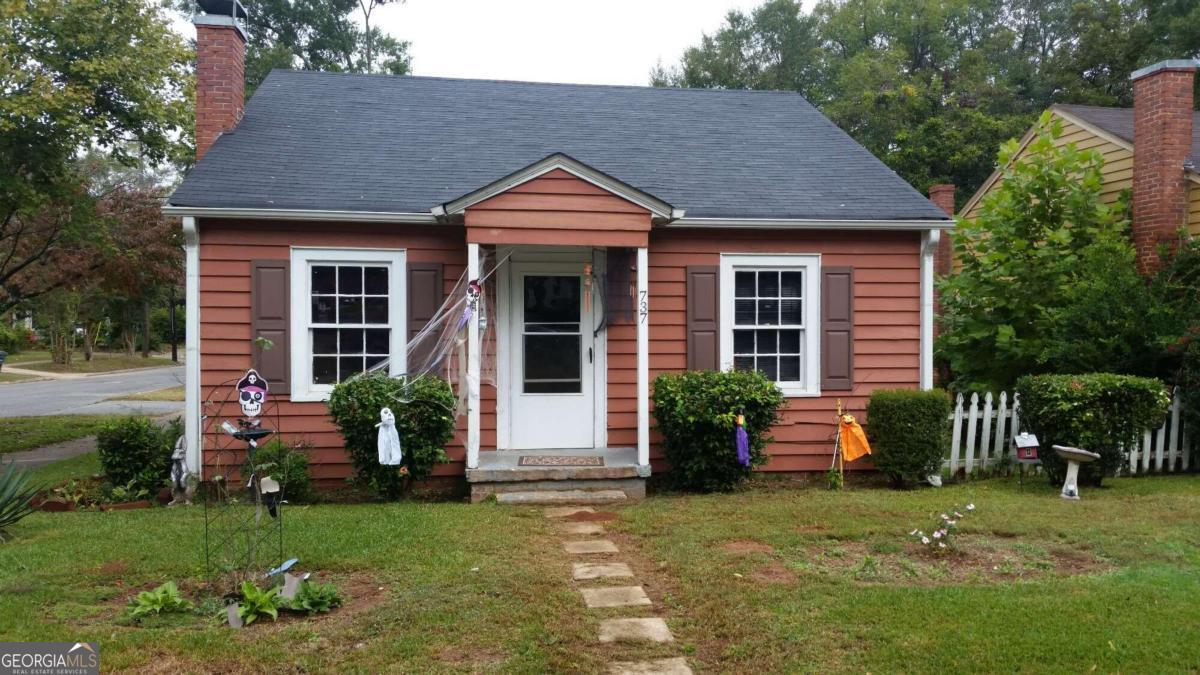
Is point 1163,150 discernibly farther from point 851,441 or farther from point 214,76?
point 214,76

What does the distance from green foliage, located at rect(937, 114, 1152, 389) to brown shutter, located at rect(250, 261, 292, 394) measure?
810 cm

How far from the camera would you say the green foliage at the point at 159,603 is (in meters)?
4.29

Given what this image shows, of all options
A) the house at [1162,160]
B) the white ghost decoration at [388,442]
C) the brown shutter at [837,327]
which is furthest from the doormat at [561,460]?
the house at [1162,160]

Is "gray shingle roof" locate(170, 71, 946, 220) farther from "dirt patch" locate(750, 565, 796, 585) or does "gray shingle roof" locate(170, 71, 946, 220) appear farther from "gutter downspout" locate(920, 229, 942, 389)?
"dirt patch" locate(750, 565, 796, 585)

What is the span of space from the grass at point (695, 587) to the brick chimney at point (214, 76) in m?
4.24

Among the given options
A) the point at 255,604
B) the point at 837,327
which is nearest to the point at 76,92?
the point at 255,604

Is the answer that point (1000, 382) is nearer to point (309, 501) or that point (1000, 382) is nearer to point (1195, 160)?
point (1195, 160)

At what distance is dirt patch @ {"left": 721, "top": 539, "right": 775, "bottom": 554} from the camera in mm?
Answer: 5676

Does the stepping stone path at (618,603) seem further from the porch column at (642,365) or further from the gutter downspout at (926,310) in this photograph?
the gutter downspout at (926,310)

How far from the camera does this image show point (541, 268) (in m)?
8.66

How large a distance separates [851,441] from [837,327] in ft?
4.03

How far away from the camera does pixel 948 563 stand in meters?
5.36

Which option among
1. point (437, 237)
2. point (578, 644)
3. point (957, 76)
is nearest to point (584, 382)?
point (437, 237)

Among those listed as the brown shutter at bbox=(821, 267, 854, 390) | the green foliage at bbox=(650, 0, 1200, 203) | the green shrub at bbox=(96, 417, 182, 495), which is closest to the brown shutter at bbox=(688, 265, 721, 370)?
the brown shutter at bbox=(821, 267, 854, 390)
